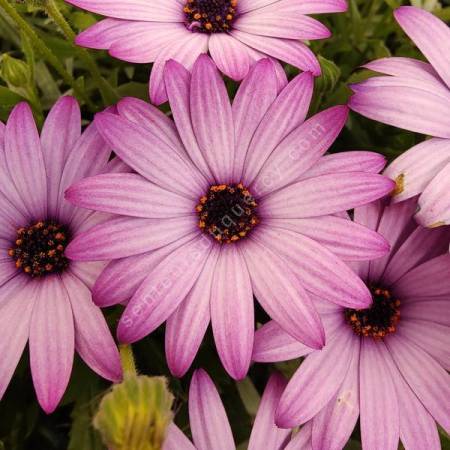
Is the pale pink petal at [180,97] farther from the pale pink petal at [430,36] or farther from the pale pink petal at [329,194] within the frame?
the pale pink petal at [430,36]

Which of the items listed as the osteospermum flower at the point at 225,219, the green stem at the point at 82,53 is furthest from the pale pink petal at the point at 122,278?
the green stem at the point at 82,53

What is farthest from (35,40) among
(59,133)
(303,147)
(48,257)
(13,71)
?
(303,147)

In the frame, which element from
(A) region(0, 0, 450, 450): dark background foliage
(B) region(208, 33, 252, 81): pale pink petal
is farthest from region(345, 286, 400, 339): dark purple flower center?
(B) region(208, 33, 252, 81): pale pink petal

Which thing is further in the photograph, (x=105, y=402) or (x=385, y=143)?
(x=385, y=143)

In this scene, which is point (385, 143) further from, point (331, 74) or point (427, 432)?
point (427, 432)

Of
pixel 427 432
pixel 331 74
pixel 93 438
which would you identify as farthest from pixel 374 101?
pixel 93 438

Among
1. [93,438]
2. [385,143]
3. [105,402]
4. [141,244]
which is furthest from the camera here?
[385,143]

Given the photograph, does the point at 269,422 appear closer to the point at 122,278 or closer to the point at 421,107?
the point at 122,278
